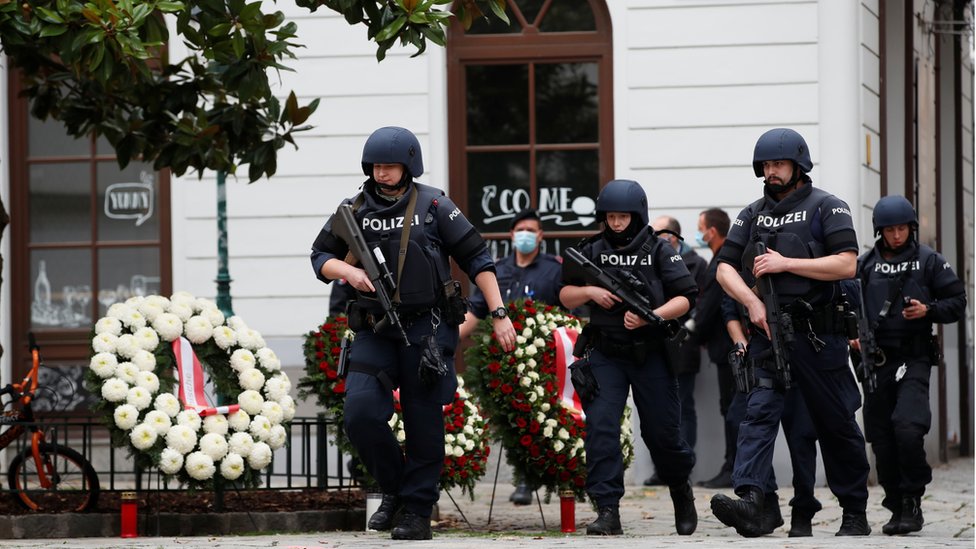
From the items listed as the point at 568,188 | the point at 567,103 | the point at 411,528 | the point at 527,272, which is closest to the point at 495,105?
the point at 567,103

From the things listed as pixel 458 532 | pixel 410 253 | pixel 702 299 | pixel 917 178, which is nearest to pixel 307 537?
pixel 458 532

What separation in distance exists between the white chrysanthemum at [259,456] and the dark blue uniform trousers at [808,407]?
8.29 ft

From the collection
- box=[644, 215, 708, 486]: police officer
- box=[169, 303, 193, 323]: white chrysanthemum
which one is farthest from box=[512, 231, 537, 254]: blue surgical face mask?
box=[169, 303, 193, 323]: white chrysanthemum

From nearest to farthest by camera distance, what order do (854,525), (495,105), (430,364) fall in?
(430,364) < (854,525) < (495,105)

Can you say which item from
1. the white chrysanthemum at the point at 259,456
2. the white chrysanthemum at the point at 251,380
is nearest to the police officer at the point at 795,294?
the white chrysanthemum at the point at 259,456

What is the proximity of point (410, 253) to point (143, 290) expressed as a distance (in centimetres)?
584

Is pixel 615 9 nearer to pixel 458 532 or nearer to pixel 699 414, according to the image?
pixel 699 414

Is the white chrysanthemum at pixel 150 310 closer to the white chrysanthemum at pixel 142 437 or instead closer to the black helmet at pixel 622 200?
the white chrysanthemum at pixel 142 437

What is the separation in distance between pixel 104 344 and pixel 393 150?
2117 millimetres

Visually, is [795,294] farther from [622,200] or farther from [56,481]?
[56,481]

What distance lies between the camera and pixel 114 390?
9352 mm

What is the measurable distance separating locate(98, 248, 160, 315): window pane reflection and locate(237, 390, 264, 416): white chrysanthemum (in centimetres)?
435

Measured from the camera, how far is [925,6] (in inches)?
632

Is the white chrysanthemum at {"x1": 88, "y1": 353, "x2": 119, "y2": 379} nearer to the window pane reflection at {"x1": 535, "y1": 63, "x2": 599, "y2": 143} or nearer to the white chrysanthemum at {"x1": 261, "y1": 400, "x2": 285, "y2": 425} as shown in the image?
the white chrysanthemum at {"x1": 261, "y1": 400, "x2": 285, "y2": 425}
